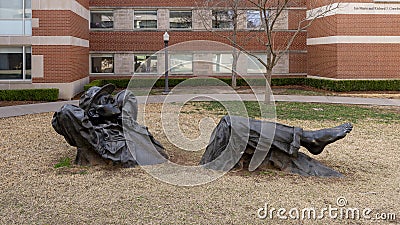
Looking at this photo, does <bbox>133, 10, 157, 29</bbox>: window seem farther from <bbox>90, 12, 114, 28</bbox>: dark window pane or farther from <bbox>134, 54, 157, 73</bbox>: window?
<bbox>134, 54, 157, 73</bbox>: window

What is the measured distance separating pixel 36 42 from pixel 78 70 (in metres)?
3.09

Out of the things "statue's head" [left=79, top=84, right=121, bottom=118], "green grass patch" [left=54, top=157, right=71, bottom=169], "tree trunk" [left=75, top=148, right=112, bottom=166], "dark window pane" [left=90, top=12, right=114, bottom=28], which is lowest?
"green grass patch" [left=54, top=157, right=71, bottom=169]

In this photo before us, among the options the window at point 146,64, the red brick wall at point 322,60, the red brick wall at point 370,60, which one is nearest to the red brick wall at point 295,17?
the red brick wall at point 322,60

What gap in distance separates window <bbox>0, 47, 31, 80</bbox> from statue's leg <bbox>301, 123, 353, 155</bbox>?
16397 millimetres

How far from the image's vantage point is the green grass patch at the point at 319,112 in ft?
46.3

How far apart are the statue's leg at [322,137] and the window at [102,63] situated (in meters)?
23.0

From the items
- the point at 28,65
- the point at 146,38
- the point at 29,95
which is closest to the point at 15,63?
the point at 28,65

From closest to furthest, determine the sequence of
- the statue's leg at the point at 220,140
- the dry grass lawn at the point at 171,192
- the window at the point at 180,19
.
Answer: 1. the dry grass lawn at the point at 171,192
2. the statue's leg at the point at 220,140
3. the window at the point at 180,19

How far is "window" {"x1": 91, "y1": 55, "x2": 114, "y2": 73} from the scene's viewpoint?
28.3 m

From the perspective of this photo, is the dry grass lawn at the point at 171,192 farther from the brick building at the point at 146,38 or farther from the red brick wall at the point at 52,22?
the red brick wall at the point at 52,22

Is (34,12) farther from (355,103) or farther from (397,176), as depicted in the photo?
(397,176)

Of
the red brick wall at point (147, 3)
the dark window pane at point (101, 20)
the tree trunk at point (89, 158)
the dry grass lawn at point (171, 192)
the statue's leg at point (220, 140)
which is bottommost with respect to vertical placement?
the dry grass lawn at point (171, 192)

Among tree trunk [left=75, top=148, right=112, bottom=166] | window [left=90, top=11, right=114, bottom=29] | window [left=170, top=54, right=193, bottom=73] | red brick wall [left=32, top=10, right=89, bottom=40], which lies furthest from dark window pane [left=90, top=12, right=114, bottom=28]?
tree trunk [left=75, top=148, right=112, bottom=166]

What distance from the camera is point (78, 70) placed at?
888 inches
